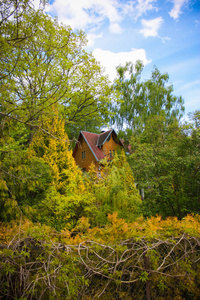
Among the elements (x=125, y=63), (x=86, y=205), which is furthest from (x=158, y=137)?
(x=125, y=63)

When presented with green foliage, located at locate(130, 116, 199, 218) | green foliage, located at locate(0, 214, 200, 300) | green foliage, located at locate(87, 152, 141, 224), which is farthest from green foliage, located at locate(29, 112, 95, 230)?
green foliage, located at locate(0, 214, 200, 300)

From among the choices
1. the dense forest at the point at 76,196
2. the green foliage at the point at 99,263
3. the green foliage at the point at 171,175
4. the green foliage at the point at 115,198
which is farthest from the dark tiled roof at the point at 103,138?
the green foliage at the point at 99,263

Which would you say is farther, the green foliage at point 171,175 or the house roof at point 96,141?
the house roof at point 96,141

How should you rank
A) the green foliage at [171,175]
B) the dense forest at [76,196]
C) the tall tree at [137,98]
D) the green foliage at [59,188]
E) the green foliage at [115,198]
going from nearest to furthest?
the dense forest at [76,196] → the green foliage at [59,188] → the green foliage at [115,198] → the green foliage at [171,175] → the tall tree at [137,98]

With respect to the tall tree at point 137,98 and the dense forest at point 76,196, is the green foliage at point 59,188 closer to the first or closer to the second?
the dense forest at point 76,196

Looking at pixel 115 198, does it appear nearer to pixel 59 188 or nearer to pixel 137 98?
pixel 59 188

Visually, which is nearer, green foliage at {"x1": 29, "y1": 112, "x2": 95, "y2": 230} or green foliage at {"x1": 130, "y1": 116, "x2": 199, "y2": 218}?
green foliage at {"x1": 29, "y1": 112, "x2": 95, "y2": 230}

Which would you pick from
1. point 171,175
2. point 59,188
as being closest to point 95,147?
point 171,175

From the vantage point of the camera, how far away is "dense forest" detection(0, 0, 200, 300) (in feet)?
7.06

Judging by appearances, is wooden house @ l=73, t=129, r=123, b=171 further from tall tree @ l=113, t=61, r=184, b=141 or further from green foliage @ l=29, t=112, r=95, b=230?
green foliage @ l=29, t=112, r=95, b=230

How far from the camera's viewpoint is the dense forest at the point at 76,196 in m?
2.15

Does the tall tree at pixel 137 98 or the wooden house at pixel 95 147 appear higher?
the tall tree at pixel 137 98

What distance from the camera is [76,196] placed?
5.65 m

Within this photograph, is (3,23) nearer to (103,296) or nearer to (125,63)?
(103,296)
